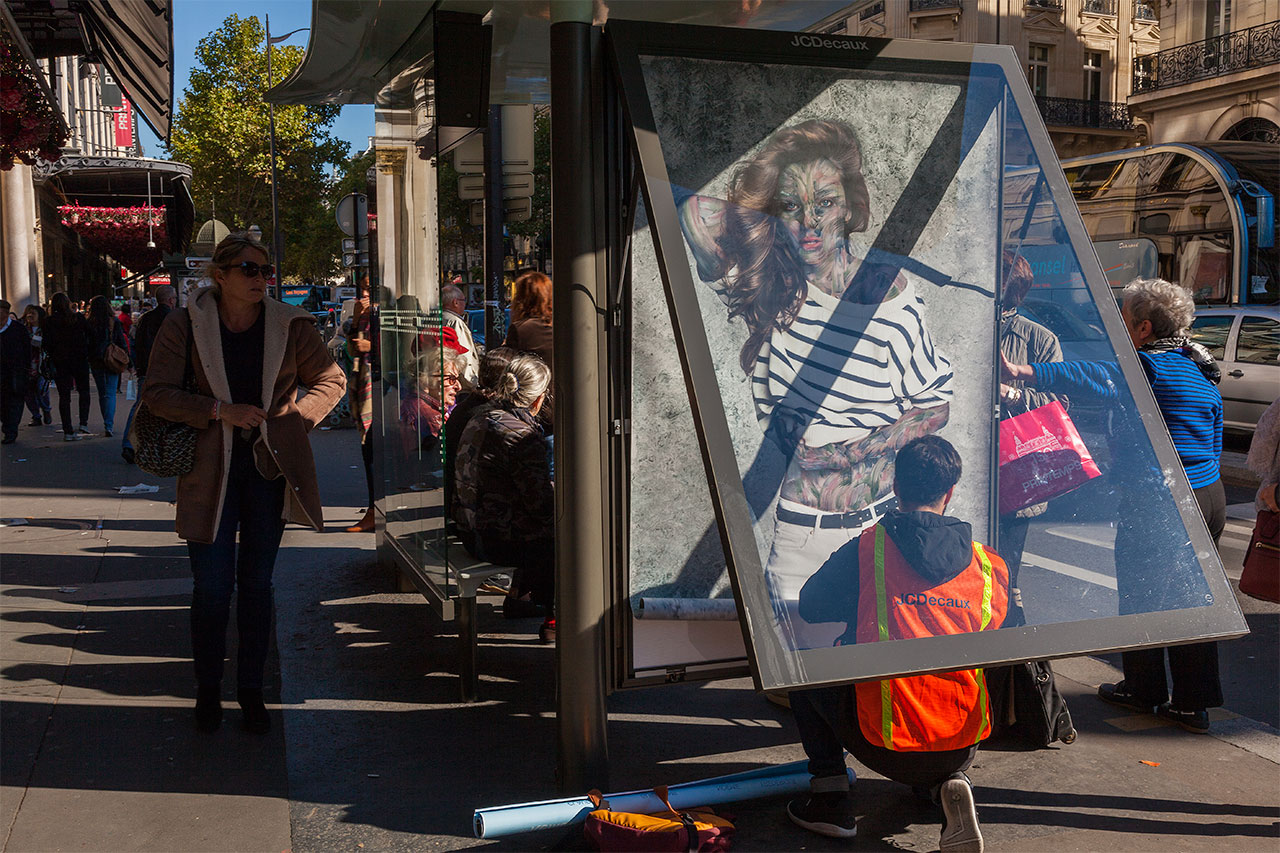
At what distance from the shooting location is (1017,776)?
13.3 ft

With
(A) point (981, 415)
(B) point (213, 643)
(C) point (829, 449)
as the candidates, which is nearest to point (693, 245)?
(C) point (829, 449)

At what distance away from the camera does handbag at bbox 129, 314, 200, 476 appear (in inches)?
173

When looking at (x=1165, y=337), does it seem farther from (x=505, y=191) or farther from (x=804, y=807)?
(x=505, y=191)

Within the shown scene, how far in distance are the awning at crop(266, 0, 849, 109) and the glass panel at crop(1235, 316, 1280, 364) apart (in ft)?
34.0

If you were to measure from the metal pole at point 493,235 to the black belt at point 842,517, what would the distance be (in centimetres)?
558

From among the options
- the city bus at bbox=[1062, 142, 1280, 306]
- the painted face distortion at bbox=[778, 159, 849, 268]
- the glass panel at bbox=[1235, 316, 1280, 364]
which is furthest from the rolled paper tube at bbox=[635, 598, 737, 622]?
the city bus at bbox=[1062, 142, 1280, 306]

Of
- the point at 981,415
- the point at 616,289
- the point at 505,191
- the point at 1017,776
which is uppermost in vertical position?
the point at 505,191

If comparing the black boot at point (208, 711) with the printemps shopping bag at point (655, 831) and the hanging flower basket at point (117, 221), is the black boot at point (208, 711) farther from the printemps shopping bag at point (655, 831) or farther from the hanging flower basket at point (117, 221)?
the hanging flower basket at point (117, 221)

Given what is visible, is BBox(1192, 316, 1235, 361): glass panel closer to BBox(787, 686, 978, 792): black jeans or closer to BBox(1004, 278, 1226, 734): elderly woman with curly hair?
BBox(1004, 278, 1226, 734): elderly woman with curly hair

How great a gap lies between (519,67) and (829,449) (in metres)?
3.48

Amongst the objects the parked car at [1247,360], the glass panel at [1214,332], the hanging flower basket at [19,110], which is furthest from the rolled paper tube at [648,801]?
the glass panel at [1214,332]

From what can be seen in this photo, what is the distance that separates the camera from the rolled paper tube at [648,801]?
3.34 metres

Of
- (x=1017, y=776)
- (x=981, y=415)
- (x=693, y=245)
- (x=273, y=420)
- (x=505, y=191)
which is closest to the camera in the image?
(x=693, y=245)

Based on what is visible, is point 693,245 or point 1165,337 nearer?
point 693,245
